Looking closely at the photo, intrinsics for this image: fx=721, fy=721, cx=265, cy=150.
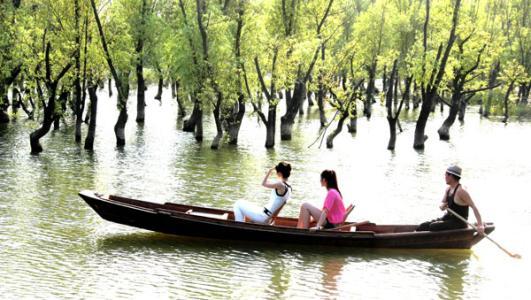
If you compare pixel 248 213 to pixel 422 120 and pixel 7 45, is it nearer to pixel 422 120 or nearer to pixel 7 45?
pixel 7 45

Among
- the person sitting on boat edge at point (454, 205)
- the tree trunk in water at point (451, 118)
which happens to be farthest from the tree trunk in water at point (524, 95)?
the person sitting on boat edge at point (454, 205)

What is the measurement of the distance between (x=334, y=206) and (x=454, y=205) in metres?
2.96

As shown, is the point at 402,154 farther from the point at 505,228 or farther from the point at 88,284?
the point at 88,284

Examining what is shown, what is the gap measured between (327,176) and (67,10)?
2042 centimetres

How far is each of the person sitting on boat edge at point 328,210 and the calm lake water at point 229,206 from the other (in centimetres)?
78

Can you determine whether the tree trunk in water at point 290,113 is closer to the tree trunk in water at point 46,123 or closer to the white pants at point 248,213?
the tree trunk in water at point 46,123

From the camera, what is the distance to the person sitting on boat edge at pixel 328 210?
58.4 feet

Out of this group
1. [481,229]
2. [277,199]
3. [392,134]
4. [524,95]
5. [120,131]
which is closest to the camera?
[481,229]

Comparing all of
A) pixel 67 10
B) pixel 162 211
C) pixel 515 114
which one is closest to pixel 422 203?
pixel 162 211

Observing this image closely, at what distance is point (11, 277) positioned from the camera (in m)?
15.6

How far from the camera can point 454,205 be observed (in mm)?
17859

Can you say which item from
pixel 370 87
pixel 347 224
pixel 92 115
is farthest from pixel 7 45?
pixel 370 87

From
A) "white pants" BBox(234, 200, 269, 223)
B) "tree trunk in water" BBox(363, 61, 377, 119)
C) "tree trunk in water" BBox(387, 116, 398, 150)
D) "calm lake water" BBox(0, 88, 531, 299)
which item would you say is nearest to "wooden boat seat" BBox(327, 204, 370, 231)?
"calm lake water" BBox(0, 88, 531, 299)

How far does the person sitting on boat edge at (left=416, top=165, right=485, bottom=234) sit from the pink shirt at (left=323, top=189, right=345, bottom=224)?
82.5 inches
